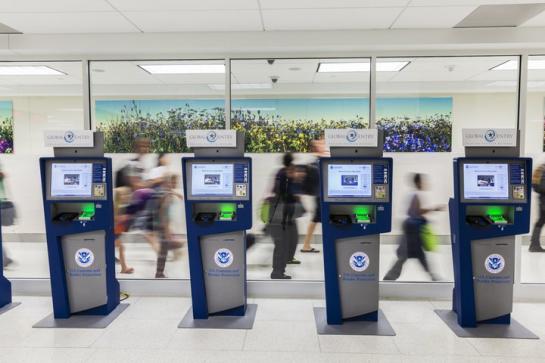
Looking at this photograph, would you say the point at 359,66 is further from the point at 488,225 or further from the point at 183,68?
the point at 488,225

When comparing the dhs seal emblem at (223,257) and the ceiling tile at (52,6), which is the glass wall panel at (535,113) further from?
the ceiling tile at (52,6)

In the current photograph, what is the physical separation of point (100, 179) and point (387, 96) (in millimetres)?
3062

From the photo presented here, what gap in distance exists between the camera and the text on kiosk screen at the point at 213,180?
3627mm

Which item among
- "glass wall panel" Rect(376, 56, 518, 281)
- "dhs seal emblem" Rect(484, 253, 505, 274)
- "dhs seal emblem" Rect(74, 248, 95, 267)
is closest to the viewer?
"dhs seal emblem" Rect(484, 253, 505, 274)

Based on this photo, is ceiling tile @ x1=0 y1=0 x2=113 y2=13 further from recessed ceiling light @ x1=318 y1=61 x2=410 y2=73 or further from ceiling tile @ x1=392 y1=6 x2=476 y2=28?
ceiling tile @ x1=392 y1=6 x2=476 y2=28

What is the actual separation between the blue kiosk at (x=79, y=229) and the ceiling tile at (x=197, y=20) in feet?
3.85

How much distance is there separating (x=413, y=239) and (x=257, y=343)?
7.47ft

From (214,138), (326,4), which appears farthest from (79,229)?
(326,4)

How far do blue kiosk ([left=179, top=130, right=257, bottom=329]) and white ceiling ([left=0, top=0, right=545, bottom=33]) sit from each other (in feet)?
3.46

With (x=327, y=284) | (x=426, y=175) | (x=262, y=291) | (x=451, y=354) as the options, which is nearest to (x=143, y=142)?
(x=262, y=291)

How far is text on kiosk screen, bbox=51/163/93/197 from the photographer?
3684 mm

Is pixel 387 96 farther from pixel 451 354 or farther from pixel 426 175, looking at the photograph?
pixel 451 354

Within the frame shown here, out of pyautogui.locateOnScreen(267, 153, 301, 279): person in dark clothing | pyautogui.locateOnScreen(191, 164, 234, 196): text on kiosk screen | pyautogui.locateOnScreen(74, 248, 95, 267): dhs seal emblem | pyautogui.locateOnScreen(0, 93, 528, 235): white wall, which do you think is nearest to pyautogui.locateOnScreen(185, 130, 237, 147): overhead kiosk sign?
pyautogui.locateOnScreen(191, 164, 234, 196): text on kiosk screen

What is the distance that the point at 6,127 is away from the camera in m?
4.71
